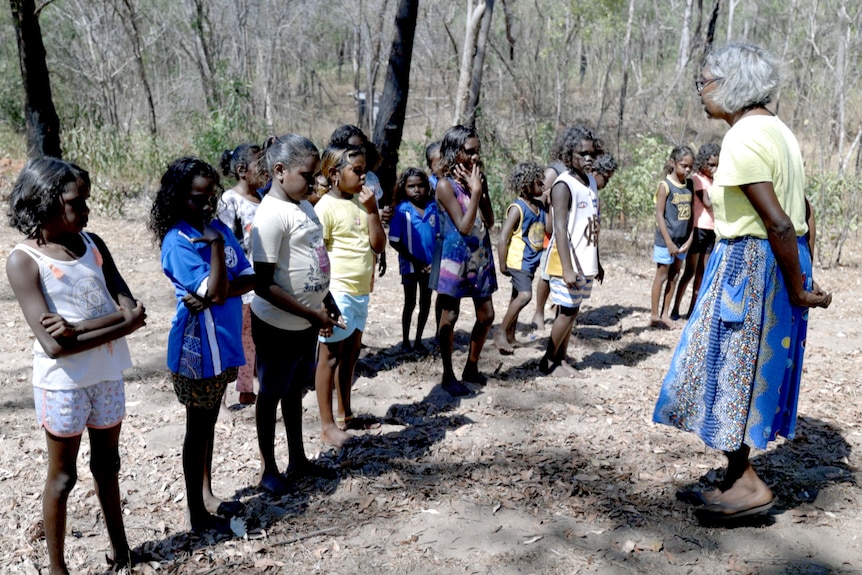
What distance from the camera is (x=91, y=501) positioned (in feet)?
12.2

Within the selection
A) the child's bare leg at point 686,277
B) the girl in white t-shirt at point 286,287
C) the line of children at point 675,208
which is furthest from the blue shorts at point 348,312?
the child's bare leg at point 686,277

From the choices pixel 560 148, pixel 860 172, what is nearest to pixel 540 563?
pixel 560 148

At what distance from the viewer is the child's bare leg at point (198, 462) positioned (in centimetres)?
321

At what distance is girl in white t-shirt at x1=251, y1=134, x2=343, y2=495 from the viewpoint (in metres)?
3.46

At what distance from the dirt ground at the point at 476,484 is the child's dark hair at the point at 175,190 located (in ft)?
4.56

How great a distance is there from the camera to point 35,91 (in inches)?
440

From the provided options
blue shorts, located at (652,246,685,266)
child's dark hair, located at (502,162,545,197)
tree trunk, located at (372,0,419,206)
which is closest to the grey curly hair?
child's dark hair, located at (502,162,545,197)

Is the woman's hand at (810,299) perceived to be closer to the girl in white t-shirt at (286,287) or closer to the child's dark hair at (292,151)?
the girl in white t-shirt at (286,287)

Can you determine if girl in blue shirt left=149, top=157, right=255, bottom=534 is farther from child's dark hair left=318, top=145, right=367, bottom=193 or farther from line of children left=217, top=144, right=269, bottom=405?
line of children left=217, top=144, right=269, bottom=405

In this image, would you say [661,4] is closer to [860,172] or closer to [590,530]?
[860,172]

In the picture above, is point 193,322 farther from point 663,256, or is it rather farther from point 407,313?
point 663,256

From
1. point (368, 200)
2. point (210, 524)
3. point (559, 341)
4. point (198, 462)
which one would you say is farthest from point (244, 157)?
point (559, 341)

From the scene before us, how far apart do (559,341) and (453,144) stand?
1695mm

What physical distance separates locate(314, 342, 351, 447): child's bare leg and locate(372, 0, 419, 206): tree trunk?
18.3 feet
